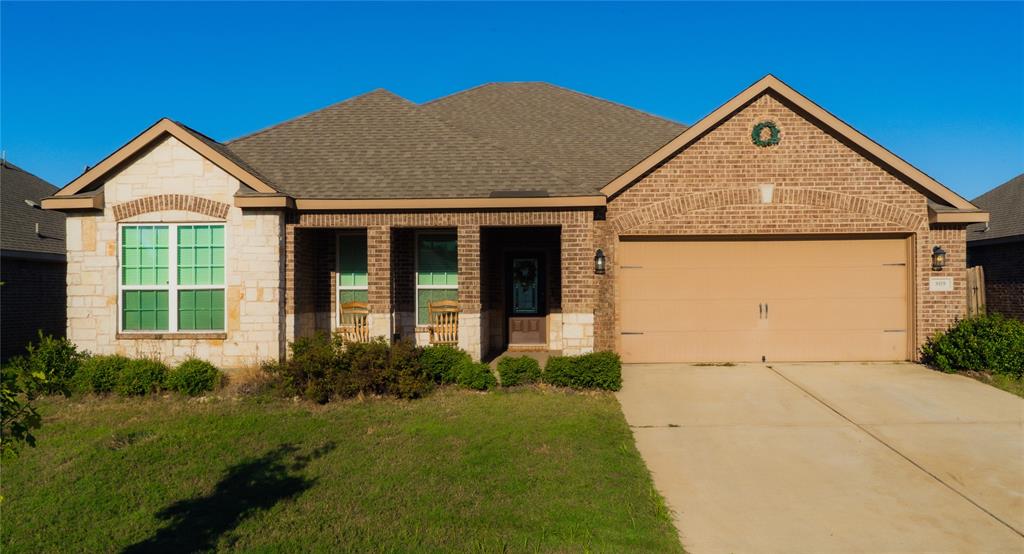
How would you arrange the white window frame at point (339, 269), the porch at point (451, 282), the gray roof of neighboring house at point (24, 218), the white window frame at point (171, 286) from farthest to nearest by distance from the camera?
the gray roof of neighboring house at point (24, 218), the white window frame at point (339, 269), the porch at point (451, 282), the white window frame at point (171, 286)

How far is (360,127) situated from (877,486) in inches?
444

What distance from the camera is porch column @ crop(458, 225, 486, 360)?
9984 millimetres

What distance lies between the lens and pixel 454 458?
5996 millimetres

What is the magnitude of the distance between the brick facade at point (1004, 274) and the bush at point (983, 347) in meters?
4.77

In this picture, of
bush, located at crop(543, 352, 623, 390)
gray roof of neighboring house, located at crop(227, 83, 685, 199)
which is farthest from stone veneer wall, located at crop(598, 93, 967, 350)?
bush, located at crop(543, 352, 623, 390)

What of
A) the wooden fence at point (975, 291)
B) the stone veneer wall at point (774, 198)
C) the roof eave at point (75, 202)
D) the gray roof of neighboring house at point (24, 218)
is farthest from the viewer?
the gray roof of neighboring house at point (24, 218)

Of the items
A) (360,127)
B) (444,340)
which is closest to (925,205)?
(444,340)

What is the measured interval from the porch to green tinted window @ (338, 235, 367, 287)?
2 centimetres

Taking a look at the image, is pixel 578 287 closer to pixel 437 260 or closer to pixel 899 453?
pixel 437 260

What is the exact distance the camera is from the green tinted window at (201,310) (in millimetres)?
9820

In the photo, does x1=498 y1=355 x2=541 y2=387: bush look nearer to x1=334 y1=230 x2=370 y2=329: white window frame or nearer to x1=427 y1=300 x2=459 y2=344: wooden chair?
x1=427 y1=300 x2=459 y2=344: wooden chair

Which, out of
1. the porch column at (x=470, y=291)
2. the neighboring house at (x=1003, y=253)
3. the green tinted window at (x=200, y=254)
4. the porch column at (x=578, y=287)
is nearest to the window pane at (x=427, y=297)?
the porch column at (x=470, y=291)

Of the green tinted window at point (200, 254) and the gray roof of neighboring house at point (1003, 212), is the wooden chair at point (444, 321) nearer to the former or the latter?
the green tinted window at point (200, 254)

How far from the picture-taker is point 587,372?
8836mm
